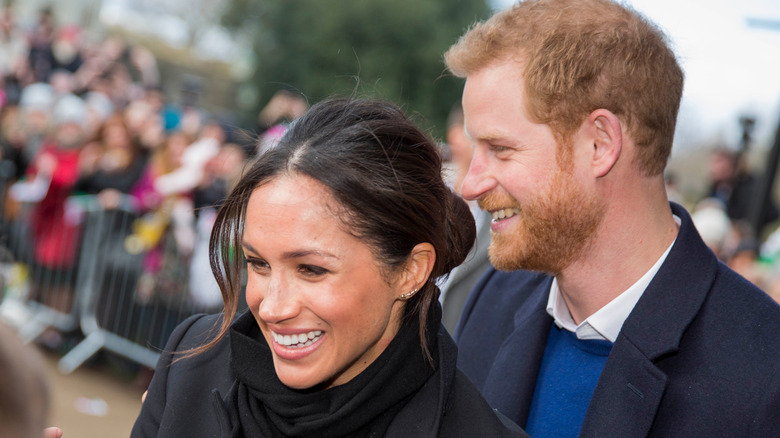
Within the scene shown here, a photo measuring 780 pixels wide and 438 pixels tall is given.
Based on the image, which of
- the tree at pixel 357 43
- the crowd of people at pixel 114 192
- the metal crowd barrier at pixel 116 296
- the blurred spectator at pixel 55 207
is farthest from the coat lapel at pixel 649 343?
the tree at pixel 357 43

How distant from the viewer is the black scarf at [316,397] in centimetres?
223

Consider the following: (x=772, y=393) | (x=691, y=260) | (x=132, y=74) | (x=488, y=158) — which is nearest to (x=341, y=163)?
(x=488, y=158)

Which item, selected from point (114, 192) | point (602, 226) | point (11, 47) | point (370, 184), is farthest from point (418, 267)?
point (11, 47)

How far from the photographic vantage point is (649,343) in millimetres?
2303

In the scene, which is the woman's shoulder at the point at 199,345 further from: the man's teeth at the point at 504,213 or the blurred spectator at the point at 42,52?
the blurred spectator at the point at 42,52

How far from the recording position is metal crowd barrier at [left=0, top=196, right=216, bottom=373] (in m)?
6.71

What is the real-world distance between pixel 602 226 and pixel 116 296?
18.5ft

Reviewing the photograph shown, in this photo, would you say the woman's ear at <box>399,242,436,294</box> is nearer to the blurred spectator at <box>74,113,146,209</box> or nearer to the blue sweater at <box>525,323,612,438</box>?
the blue sweater at <box>525,323,612,438</box>

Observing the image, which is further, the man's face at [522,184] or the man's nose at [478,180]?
the man's nose at [478,180]

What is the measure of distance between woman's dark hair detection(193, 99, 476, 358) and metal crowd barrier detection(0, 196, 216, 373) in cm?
422

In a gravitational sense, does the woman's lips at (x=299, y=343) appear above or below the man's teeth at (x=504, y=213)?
below

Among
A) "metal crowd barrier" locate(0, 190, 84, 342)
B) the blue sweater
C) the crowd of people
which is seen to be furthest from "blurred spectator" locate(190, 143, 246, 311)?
the blue sweater

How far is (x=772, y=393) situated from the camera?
2078 mm

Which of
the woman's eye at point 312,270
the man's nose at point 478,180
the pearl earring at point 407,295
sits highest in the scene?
the man's nose at point 478,180
